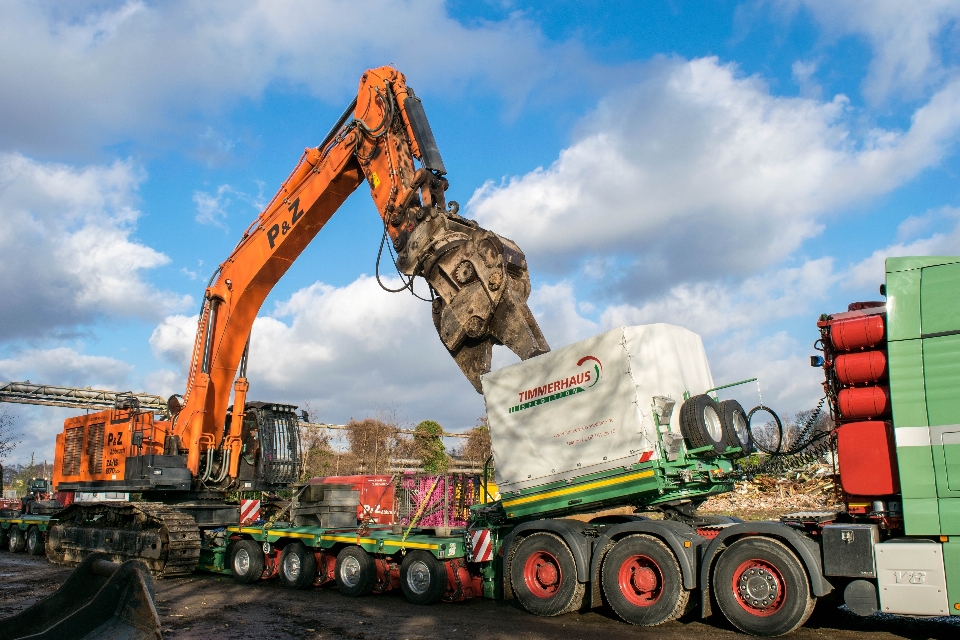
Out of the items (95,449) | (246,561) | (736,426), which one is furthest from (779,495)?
(95,449)

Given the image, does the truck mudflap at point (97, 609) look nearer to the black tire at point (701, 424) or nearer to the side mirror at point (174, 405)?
the black tire at point (701, 424)

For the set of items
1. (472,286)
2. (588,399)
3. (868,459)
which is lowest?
(868,459)

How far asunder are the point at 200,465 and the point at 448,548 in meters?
6.84

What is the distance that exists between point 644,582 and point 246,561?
7.85 meters

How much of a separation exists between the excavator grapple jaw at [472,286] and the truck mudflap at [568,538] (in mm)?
2099

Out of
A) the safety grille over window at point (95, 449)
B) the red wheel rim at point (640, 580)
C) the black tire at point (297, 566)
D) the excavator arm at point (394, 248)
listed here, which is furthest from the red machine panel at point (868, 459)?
the safety grille over window at point (95, 449)

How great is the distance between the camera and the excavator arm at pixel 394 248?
10.6m

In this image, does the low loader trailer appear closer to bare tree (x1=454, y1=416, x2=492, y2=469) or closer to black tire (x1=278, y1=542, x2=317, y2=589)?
black tire (x1=278, y1=542, x2=317, y2=589)

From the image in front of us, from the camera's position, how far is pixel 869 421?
26.4 ft

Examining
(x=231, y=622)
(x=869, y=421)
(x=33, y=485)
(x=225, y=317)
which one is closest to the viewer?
(x=869, y=421)

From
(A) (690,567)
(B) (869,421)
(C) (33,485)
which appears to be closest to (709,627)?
(A) (690,567)

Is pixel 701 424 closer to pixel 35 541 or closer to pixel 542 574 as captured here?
pixel 542 574

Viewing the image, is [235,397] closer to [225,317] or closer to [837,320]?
[225,317]

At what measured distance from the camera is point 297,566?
1286 cm
